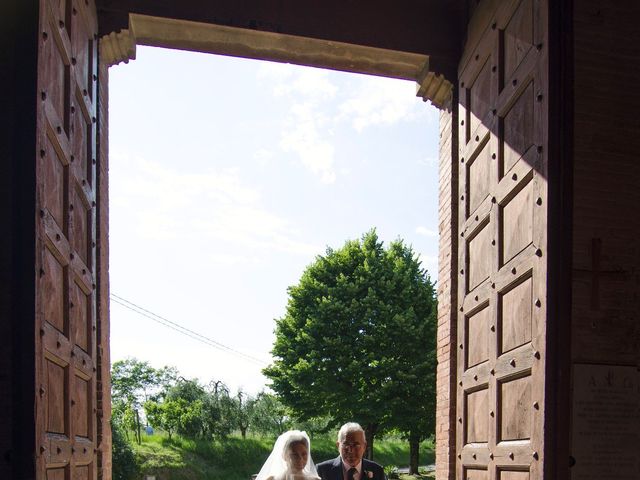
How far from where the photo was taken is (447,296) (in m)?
6.29

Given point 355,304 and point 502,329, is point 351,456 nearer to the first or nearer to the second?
point 502,329

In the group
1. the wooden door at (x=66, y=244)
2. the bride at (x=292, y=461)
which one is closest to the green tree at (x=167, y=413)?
the bride at (x=292, y=461)

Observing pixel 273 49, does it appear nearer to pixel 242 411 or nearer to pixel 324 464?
pixel 324 464

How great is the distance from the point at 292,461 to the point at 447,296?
1.94 meters

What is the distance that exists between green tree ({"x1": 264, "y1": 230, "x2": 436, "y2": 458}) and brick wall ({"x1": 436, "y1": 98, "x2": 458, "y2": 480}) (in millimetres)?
19714

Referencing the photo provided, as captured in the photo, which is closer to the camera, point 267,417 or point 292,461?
point 292,461

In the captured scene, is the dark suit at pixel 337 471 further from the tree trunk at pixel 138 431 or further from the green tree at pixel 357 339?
the tree trunk at pixel 138 431

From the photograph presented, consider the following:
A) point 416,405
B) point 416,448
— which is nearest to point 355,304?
point 416,405

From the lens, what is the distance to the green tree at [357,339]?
1027 inches

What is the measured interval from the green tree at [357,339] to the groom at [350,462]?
66.9 feet

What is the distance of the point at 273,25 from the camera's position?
6336 mm

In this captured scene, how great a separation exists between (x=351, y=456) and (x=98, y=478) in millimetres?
1962

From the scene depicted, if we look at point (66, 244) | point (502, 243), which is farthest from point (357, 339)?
point (66, 244)
